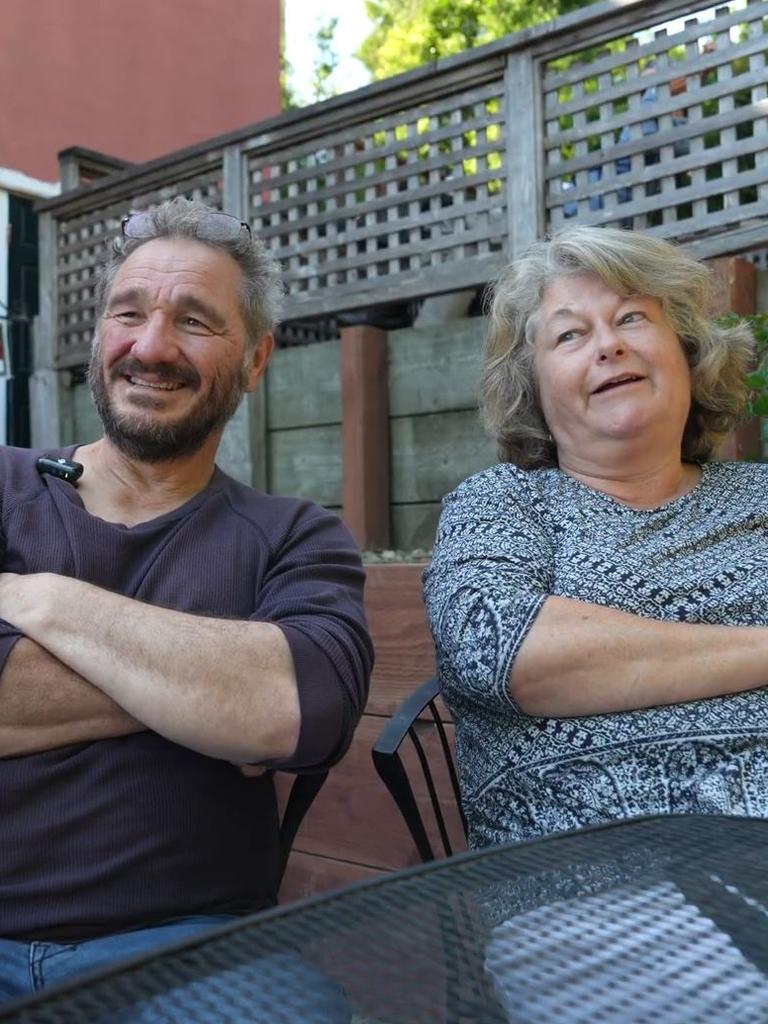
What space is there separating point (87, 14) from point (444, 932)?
7.01 metres

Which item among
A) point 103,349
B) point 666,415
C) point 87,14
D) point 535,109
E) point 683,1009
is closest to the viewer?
point 683,1009

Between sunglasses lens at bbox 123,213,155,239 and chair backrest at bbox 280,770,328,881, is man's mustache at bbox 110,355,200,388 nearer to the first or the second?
sunglasses lens at bbox 123,213,155,239

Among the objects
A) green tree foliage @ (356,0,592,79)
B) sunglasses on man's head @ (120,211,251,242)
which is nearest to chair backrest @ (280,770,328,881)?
sunglasses on man's head @ (120,211,251,242)

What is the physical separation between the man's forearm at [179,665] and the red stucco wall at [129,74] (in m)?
5.05

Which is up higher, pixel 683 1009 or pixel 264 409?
pixel 264 409

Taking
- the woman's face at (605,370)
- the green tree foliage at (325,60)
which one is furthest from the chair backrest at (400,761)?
the green tree foliage at (325,60)

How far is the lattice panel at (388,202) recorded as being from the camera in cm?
Result: 389

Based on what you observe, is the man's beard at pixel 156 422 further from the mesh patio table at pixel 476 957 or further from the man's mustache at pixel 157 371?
the mesh patio table at pixel 476 957

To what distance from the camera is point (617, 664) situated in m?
1.48

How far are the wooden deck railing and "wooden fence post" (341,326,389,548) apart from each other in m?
0.24

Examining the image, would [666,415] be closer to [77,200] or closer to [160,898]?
[160,898]

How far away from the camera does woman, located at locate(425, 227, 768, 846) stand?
150 centimetres

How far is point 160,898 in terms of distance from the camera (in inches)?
54.7

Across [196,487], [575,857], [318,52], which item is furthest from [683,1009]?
[318,52]
